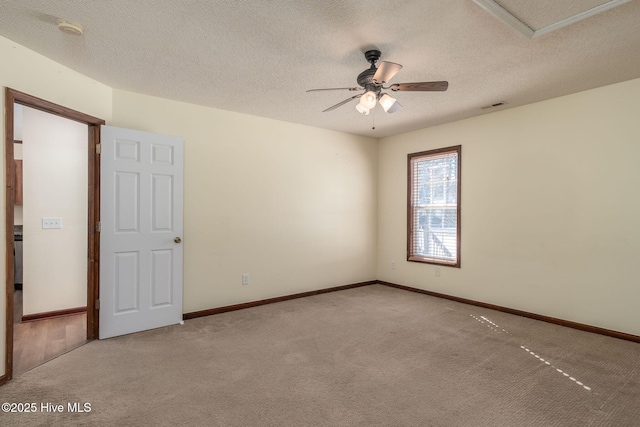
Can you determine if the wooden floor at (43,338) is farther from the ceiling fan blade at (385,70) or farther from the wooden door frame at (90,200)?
the ceiling fan blade at (385,70)

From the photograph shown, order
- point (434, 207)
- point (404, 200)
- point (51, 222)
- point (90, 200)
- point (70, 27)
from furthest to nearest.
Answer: point (404, 200)
point (434, 207)
point (51, 222)
point (90, 200)
point (70, 27)

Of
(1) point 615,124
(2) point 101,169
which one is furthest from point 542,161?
(2) point 101,169

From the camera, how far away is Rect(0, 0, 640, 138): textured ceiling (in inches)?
81.3

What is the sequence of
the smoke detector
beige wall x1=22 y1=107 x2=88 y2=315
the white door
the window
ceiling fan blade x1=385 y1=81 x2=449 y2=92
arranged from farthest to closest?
1. the window
2. beige wall x1=22 y1=107 x2=88 y2=315
3. the white door
4. ceiling fan blade x1=385 y1=81 x2=449 y2=92
5. the smoke detector

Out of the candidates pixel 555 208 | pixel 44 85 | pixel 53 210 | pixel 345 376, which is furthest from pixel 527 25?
pixel 53 210

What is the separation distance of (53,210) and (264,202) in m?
2.52

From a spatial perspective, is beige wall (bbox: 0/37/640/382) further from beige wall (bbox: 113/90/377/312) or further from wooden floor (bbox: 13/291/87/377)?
wooden floor (bbox: 13/291/87/377)

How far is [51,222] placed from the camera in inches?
153

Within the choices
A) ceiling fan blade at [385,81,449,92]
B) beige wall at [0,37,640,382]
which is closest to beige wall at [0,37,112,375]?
beige wall at [0,37,640,382]

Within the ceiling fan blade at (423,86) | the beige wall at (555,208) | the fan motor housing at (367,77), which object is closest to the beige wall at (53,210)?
the fan motor housing at (367,77)

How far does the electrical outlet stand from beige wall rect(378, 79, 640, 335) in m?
5.01

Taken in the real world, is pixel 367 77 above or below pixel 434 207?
above

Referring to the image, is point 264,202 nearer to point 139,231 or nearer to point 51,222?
point 139,231

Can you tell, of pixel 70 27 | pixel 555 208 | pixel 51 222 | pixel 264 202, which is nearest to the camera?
pixel 70 27
